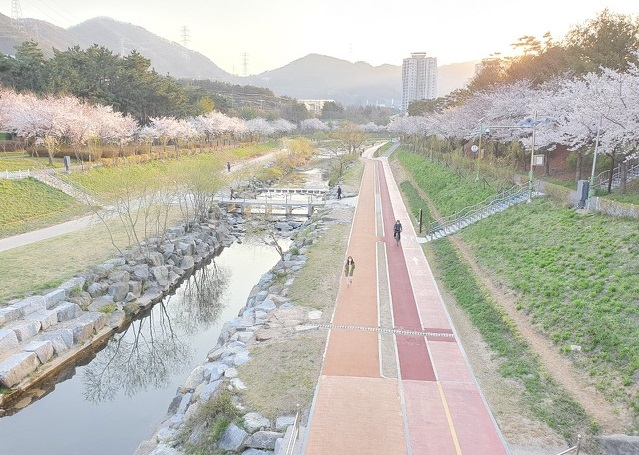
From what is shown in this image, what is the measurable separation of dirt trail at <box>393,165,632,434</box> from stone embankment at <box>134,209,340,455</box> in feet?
18.4

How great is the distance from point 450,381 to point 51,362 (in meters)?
14.1

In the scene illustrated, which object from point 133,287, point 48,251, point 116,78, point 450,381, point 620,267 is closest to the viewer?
point 450,381

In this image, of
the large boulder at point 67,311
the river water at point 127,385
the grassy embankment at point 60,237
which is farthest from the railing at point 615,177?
the large boulder at point 67,311

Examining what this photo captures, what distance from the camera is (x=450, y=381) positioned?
1276cm

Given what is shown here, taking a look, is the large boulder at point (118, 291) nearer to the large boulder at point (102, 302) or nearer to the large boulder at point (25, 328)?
the large boulder at point (102, 302)

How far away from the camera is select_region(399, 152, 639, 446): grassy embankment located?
11.5 meters

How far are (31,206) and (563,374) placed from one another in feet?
111

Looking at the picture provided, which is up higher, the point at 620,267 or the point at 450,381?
the point at 620,267

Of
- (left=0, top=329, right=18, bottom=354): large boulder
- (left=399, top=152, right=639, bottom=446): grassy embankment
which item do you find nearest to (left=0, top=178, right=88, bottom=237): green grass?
(left=0, top=329, right=18, bottom=354): large boulder

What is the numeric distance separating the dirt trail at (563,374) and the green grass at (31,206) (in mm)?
27144

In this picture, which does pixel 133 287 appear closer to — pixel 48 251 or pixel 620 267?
pixel 48 251

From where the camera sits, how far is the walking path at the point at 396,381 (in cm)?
1022

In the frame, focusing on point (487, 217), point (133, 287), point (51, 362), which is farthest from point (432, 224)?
point (51, 362)

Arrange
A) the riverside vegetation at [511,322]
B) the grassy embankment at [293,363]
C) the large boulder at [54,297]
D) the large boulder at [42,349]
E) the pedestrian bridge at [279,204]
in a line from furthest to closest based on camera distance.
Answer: the pedestrian bridge at [279,204] < the large boulder at [54,297] < the large boulder at [42,349] < the grassy embankment at [293,363] < the riverside vegetation at [511,322]
